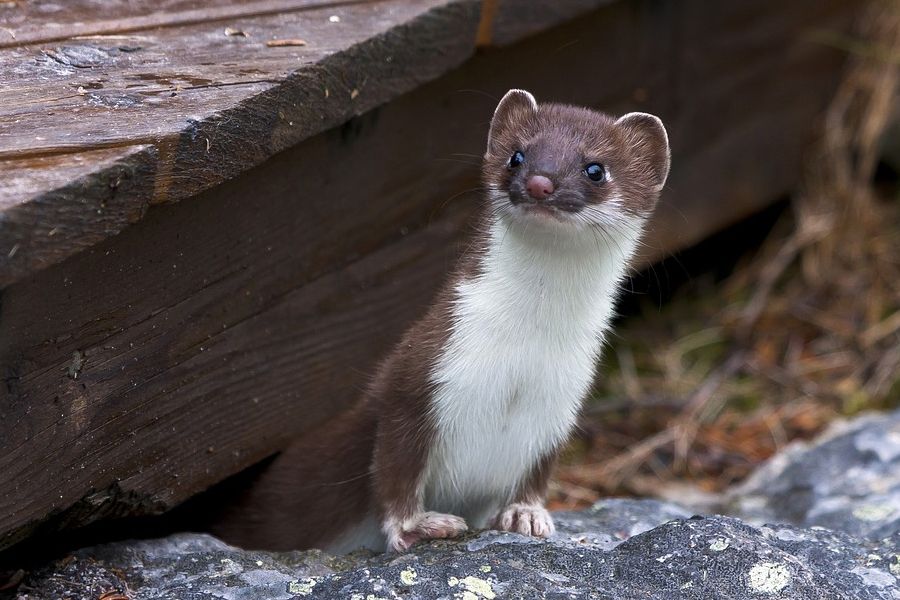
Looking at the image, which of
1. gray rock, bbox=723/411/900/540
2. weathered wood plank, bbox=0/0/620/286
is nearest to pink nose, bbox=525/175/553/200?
weathered wood plank, bbox=0/0/620/286

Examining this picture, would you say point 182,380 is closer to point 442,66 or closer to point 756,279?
point 442,66

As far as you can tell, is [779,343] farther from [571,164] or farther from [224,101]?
[224,101]

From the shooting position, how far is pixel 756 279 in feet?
19.1

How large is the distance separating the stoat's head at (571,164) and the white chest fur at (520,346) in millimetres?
90

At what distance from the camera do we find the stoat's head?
2.74 metres

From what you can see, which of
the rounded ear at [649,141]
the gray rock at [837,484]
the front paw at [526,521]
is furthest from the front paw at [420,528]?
the gray rock at [837,484]

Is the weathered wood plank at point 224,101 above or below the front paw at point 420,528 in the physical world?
above


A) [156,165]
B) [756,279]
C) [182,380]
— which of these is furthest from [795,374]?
[156,165]

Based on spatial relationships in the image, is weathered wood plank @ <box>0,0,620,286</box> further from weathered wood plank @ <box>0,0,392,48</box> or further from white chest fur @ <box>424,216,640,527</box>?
white chest fur @ <box>424,216,640,527</box>

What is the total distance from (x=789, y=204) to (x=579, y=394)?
3452mm

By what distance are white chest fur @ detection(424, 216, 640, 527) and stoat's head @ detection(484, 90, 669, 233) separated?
0.09 meters

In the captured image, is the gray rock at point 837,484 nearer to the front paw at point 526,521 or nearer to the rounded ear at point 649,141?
the front paw at point 526,521

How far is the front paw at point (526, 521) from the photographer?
308cm

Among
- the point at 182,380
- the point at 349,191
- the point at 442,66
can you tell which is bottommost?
the point at 182,380
